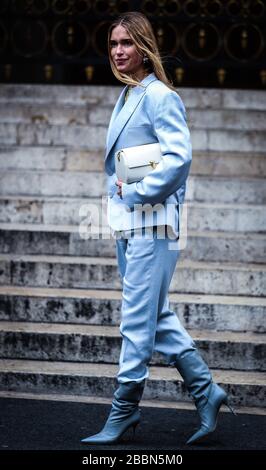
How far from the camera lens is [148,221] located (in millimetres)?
5266

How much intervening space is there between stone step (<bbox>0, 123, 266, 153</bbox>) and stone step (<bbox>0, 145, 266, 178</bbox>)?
174mm

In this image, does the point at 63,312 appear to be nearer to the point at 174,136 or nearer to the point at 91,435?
the point at 91,435

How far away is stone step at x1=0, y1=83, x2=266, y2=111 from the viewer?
34.1 ft

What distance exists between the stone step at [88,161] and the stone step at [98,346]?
2.52 meters

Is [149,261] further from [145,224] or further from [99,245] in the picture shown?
[99,245]

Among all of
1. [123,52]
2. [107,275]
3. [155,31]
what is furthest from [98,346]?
[155,31]

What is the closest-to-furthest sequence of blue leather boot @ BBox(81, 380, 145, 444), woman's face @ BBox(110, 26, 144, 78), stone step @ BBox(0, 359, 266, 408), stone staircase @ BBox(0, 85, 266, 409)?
woman's face @ BBox(110, 26, 144, 78) < blue leather boot @ BBox(81, 380, 145, 444) < stone step @ BBox(0, 359, 266, 408) < stone staircase @ BBox(0, 85, 266, 409)

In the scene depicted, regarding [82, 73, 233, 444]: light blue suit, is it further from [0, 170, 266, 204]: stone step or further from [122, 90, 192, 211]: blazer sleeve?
[0, 170, 266, 204]: stone step

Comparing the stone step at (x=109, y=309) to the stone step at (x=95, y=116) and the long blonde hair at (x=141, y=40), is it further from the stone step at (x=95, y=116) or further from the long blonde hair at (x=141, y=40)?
the stone step at (x=95, y=116)

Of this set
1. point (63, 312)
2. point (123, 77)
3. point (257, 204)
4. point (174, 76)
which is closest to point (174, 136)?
point (123, 77)

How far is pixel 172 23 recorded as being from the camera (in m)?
11.7

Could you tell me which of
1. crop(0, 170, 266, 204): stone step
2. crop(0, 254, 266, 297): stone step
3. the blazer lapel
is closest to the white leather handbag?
the blazer lapel

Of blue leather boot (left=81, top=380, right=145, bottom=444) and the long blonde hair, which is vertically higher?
the long blonde hair

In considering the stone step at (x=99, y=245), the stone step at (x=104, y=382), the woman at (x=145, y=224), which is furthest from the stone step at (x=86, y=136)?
the woman at (x=145, y=224)
